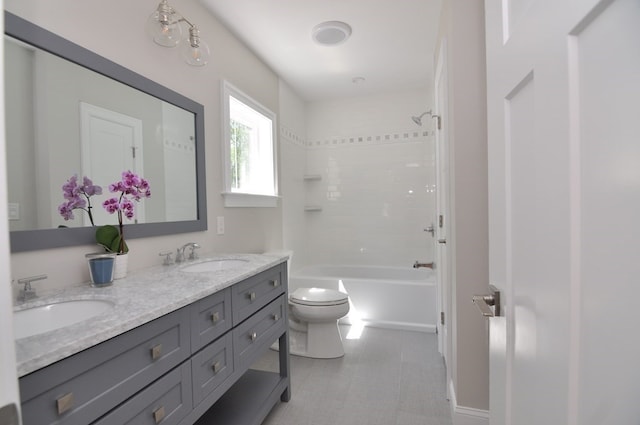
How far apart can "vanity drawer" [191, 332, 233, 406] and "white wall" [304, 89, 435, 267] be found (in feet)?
8.36

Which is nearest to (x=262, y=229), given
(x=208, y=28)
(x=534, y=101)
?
(x=208, y=28)

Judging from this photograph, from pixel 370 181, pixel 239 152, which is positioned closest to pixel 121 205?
pixel 239 152

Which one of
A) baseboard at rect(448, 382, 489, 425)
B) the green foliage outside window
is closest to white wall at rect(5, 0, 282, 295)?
the green foliage outside window

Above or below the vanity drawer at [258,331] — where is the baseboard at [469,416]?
below

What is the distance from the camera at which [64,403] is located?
0.66m

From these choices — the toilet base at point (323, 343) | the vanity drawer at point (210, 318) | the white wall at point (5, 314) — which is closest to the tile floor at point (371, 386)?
the toilet base at point (323, 343)

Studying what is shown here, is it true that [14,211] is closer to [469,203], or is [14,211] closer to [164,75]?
[164,75]

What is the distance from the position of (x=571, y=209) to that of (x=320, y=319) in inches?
83.7

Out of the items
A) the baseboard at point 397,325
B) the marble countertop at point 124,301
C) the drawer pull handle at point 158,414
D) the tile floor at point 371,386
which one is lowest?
the tile floor at point 371,386

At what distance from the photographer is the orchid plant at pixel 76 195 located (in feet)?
3.79

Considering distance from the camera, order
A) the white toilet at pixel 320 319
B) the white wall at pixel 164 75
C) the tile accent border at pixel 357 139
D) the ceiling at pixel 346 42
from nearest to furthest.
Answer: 1. the white wall at pixel 164 75
2. the ceiling at pixel 346 42
3. the white toilet at pixel 320 319
4. the tile accent border at pixel 357 139

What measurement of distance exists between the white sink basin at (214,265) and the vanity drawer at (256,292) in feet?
0.58

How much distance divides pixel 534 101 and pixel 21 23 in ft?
5.10

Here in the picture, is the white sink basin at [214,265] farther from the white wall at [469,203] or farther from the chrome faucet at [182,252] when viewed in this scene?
the white wall at [469,203]
